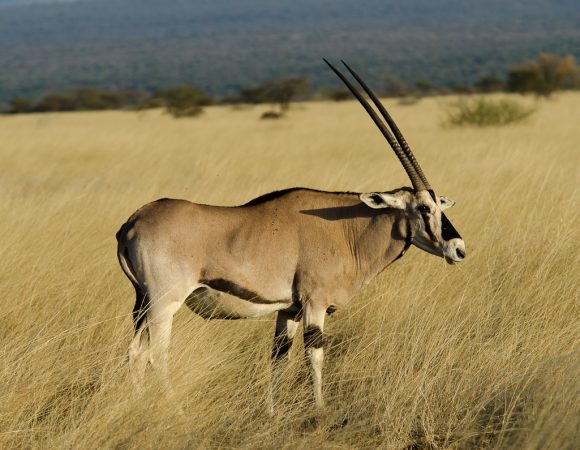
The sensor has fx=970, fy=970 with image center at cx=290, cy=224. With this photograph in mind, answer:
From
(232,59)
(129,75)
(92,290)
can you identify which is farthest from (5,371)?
(232,59)

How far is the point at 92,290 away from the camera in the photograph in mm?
6000

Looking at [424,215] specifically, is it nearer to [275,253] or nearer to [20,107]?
[275,253]

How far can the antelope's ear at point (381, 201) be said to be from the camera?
455cm

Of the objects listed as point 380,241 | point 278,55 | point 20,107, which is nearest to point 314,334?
point 380,241

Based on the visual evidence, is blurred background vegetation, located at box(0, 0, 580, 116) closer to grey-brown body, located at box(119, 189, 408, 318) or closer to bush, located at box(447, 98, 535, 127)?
bush, located at box(447, 98, 535, 127)

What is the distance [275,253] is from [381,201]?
58 cm

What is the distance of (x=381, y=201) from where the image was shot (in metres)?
4.62

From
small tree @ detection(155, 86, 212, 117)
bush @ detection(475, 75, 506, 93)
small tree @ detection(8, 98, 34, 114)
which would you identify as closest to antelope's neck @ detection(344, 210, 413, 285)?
small tree @ detection(155, 86, 212, 117)

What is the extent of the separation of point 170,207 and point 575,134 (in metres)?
14.7

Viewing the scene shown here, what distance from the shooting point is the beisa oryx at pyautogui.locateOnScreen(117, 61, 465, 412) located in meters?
4.24

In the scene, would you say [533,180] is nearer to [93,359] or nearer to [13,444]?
[93,359]

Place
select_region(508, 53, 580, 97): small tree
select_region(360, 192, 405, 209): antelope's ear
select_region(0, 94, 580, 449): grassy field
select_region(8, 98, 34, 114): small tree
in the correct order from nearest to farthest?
select_region(0, 94, 580, 449): grassy field
select_region(360, 192, 405, 209): antelope's ear
select_region(508, 53, 580, 97): small tree
select_region(8, 98, 34, 114): small tree

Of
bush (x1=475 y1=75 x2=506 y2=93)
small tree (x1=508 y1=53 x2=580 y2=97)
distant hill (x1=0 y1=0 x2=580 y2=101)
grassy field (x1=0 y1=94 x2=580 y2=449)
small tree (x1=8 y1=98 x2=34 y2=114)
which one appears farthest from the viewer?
distant hill (x1=0 y1=0 x2=580 y2=101)

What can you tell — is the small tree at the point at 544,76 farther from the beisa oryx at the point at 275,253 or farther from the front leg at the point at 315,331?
the front leg at the point at 315,331
